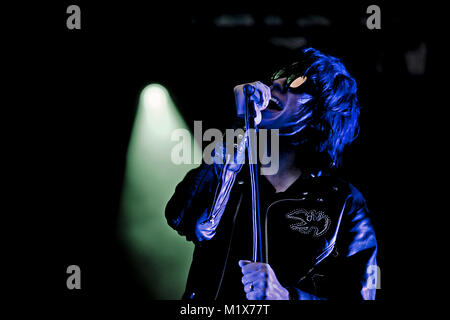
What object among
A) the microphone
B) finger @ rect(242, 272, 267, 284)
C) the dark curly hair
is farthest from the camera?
the dark curly hair

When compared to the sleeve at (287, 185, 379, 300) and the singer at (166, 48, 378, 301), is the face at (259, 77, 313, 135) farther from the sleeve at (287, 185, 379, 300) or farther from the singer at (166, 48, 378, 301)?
the sleeve at (287, 185, 379, 300)

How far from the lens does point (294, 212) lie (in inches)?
75.0

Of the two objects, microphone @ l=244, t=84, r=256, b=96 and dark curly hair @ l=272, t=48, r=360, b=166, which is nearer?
microphone @ l=244, t=84, r=256, b=96

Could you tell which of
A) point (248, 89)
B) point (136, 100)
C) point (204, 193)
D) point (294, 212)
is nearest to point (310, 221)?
point (294, 212)

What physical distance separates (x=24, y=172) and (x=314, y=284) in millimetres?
1463

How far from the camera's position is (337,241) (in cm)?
189

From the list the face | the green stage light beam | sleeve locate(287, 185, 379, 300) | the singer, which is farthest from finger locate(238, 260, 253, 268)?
the green stage light beam

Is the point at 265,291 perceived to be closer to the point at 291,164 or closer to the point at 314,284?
the point at 314,284

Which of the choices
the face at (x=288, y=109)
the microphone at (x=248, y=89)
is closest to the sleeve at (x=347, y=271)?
the face at (x=288, y=109)

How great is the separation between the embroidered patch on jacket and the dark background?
33 cm

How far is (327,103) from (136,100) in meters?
0.91

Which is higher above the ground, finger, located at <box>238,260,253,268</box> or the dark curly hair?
the dark curly hair

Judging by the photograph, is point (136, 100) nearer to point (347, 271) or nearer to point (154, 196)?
point (154, 196)

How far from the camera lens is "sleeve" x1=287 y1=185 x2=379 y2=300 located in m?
1.85
